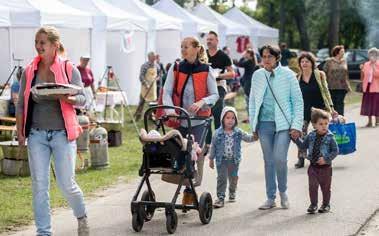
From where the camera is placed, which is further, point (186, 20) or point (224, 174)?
point (186, 20)

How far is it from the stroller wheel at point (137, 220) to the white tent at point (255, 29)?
2820cm

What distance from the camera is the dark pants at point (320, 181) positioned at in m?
8.70

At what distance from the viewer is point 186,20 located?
26469 millimetres

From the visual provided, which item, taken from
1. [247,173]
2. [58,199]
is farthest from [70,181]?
[247,173]

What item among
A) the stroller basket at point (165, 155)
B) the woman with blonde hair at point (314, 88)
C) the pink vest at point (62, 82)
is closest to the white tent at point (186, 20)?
the woman with blonde hair at point (314, 88)

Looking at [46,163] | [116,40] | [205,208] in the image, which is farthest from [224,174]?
[116,40]

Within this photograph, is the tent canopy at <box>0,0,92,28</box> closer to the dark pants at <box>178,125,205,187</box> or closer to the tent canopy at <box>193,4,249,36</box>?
the dark pants at <box>178,125,205,187</box>

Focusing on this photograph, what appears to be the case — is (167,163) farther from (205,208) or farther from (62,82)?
(62,82)

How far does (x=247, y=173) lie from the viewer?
11719 millimetres

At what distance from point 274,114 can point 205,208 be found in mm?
1374

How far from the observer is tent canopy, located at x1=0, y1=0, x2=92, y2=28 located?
16.6 metres

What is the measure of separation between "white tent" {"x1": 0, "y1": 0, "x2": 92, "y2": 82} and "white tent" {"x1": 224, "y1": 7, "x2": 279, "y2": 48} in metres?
15.6

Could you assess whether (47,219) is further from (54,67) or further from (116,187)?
(116,187)

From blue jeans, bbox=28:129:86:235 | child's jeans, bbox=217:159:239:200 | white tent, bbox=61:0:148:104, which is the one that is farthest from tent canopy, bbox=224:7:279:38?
blue jeans, bbox=28:129:86:235
